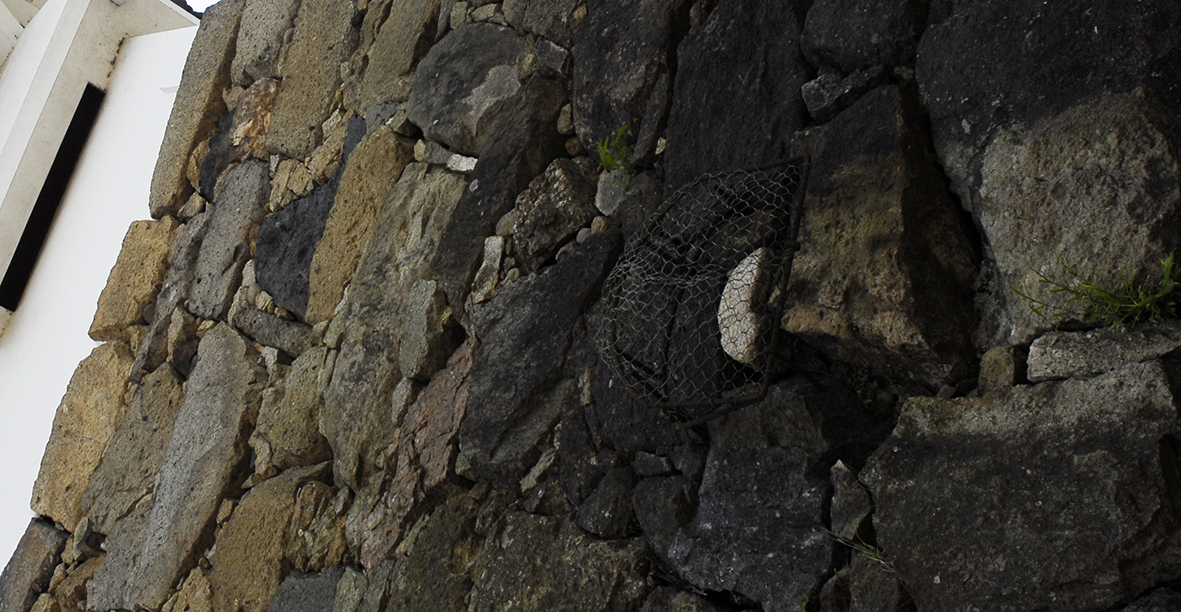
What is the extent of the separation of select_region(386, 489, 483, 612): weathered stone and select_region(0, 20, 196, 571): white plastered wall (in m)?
2.65

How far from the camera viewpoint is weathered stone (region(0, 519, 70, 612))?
371 centimetres

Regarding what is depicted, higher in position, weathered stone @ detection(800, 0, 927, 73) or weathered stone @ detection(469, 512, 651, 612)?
weathered stone @ detection(800, 0, 927, 73)

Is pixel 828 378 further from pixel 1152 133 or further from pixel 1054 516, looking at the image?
pixel 1152 133

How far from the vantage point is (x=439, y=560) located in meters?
2.30

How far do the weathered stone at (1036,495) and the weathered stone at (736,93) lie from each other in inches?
28.4

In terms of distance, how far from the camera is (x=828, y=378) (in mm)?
1730

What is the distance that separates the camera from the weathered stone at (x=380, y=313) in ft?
9.06

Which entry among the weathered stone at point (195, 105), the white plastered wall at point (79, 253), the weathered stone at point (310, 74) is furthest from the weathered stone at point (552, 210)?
the white plastered wall at point (79, 253)

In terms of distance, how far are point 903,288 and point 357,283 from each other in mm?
2016

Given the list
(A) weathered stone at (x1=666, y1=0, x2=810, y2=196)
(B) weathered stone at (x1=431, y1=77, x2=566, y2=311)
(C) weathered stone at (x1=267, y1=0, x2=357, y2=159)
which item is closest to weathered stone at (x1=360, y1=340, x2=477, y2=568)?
(B) weathered stone at (x1=431, y1=77, x2=566, y2=311)

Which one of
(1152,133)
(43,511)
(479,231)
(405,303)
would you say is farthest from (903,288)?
(43,511)

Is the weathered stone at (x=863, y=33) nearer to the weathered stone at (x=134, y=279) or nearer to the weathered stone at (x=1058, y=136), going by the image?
the weathered stone at (x=1058, y=136)

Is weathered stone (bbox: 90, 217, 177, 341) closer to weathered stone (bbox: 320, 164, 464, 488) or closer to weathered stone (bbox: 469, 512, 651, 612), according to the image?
weathered stone (bbox: 320, 164, 464, 488)

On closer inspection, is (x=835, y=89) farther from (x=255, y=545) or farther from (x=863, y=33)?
(x=255, y=545)
